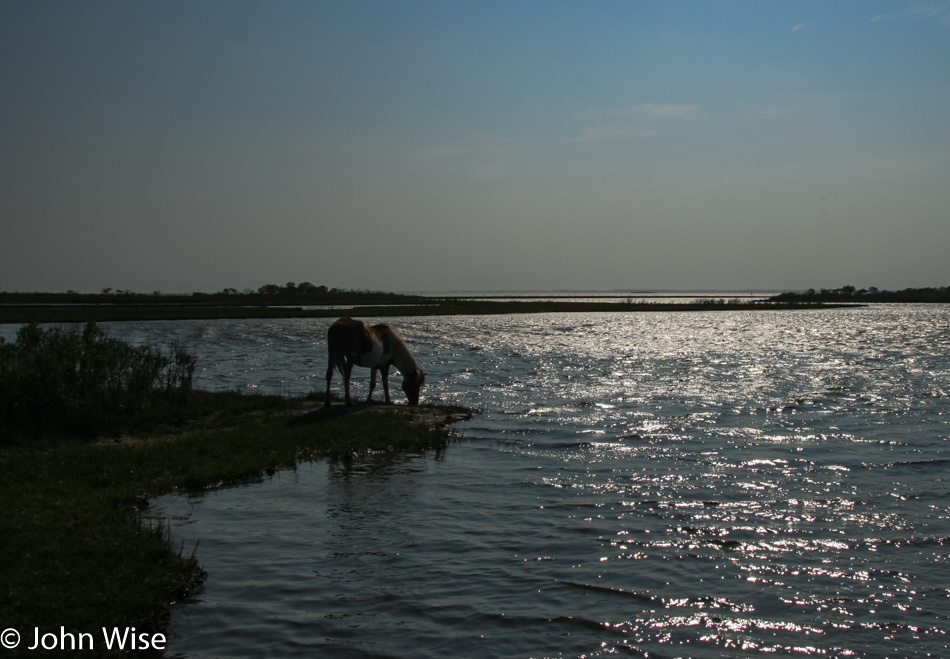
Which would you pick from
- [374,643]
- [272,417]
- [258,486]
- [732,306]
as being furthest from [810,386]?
[732,306]

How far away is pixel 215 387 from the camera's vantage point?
2566 cm

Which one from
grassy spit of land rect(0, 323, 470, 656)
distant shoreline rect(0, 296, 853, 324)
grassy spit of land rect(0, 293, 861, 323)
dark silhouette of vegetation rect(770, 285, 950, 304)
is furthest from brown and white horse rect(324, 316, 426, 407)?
dark silhouette of vegetation rect(770, 285, 950, 304)

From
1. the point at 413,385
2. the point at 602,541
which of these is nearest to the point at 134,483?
the point at 602,541

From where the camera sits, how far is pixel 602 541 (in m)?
10.3

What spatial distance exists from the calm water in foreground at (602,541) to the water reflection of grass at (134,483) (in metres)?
0.52

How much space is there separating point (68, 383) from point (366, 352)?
24.1ft

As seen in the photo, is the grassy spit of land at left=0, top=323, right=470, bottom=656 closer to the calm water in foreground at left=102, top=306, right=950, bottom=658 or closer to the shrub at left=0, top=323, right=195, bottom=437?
the shrub at left=0, top=323, right=195, bottom=437

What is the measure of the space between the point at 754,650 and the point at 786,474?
25.5 ft

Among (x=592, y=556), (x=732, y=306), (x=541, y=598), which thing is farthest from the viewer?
(x=732, y=306)

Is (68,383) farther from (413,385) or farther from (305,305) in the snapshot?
(305,305)

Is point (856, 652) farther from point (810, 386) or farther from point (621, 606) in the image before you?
point (810, 386)

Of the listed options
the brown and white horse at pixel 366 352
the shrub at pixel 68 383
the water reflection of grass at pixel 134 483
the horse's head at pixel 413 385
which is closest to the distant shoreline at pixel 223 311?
the shrub at pixel 68 383

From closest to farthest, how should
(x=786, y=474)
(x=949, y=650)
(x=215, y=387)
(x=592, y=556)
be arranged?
(x=949, y=650) → (x=592, y=556) → (x=786, y=474) → (x=215, y=387)

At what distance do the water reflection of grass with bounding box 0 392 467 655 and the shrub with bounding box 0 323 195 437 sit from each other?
2.51 feet
